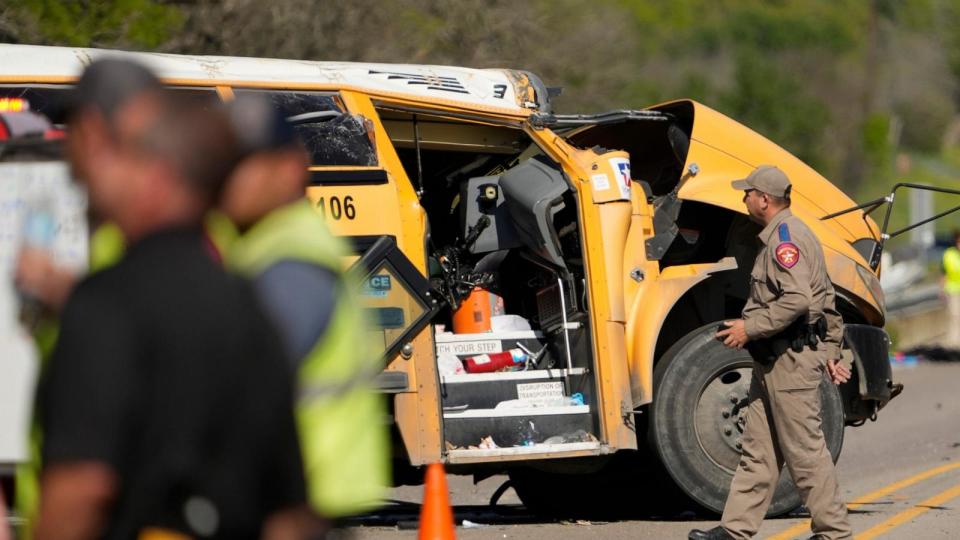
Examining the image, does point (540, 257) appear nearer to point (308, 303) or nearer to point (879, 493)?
point (879, 493)

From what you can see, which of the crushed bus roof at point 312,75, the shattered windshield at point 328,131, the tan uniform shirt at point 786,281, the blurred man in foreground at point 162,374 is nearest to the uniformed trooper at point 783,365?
the tan uniform shirt at point 786,281

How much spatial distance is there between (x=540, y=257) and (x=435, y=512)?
269cm

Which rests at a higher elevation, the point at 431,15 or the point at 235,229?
the point at 431,15

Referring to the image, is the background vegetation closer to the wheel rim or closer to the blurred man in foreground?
the wheel rim

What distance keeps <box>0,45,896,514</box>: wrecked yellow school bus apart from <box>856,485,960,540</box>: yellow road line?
0.51 m

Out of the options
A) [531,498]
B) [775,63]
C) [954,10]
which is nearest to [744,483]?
[531,498]

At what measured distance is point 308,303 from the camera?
122 inches

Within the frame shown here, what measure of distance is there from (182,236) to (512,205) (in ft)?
18.5

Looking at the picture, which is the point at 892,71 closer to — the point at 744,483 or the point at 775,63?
the point at 775,63

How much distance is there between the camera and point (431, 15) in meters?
23.6

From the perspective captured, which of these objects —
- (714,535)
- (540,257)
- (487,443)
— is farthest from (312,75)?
(714,535)

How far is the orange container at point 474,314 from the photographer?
8562mm

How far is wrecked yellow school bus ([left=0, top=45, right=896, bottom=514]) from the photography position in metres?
7.43

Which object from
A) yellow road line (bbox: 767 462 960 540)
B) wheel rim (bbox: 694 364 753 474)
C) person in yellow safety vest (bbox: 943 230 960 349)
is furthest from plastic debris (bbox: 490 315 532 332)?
person in yellow safety vest (bbox: 943 230 960 349)
